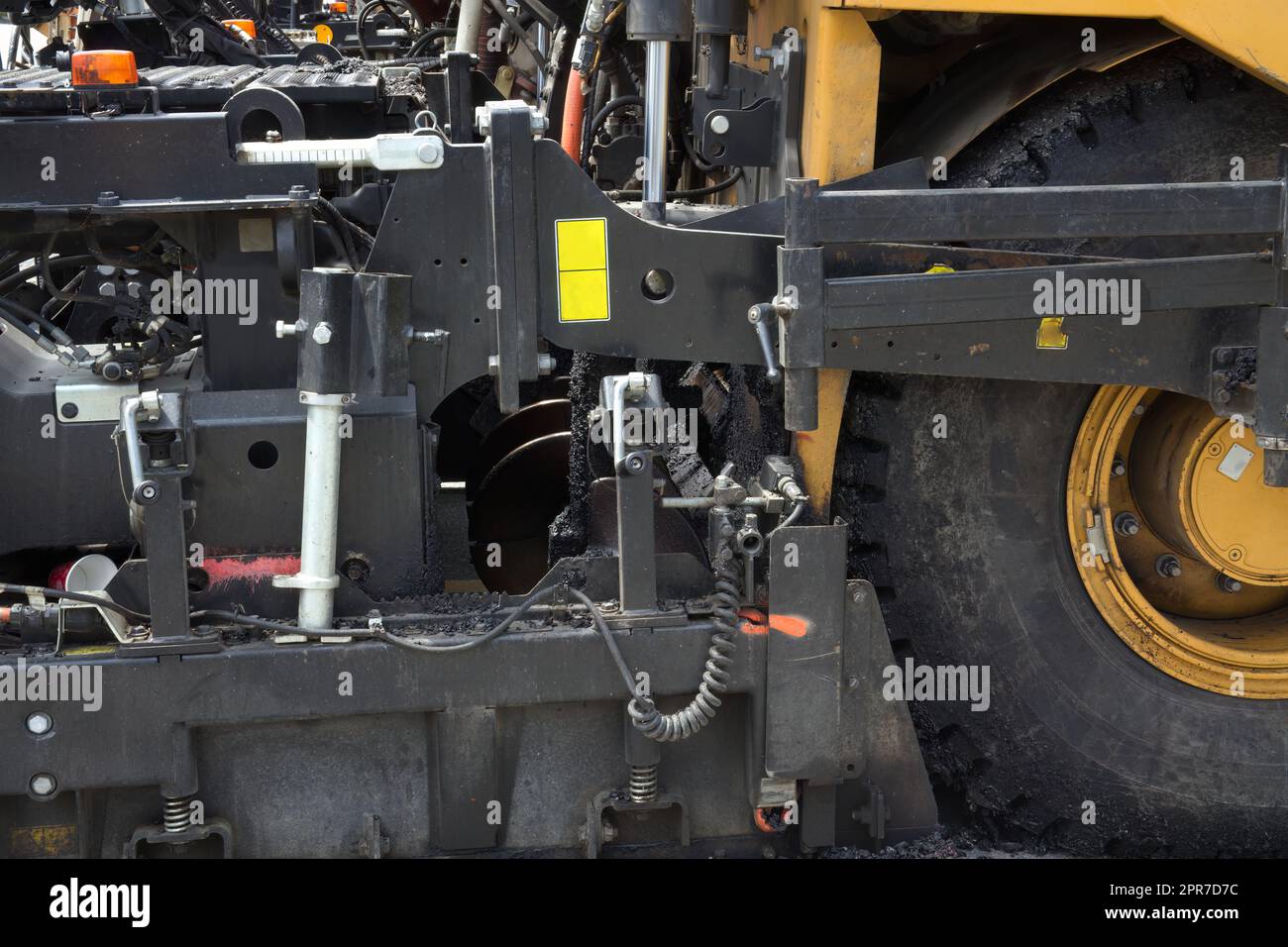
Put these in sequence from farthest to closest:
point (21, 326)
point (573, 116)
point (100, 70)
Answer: point (573, 116)
point (21, 326)
point (100, 70)

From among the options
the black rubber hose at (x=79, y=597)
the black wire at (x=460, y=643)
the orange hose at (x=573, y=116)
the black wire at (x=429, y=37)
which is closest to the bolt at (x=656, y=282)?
the black wire at (x=460, y=643)

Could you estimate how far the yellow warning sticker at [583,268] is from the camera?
106 inches

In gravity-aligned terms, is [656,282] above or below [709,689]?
above

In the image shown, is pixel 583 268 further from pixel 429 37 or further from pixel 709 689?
pixel 429 37

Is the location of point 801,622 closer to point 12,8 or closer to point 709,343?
point 709,343

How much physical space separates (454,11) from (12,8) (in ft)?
9.45

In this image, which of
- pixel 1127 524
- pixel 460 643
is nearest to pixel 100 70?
pixel 460 643

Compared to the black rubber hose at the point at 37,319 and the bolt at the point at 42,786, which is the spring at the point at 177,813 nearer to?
the bolt at the point at 42,786

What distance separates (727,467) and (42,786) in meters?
1.54

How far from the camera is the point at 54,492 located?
120 inches

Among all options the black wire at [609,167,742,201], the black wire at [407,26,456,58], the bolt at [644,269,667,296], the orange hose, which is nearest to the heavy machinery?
the bolt at [644,269,667,296]

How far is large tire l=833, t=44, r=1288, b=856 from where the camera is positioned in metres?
2.78

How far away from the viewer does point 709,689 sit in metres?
2.73

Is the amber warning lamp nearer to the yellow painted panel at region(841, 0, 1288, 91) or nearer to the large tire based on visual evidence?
the yellow painted panel at region(841, 0, 1288, 91)
